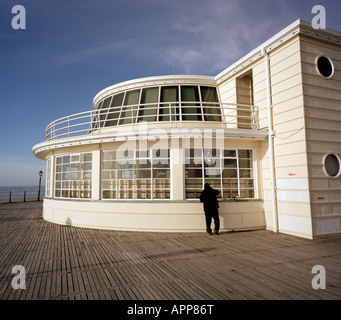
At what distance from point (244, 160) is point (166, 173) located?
2.92 metres

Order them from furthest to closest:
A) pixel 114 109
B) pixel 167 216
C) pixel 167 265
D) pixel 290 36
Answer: pixel 114 109, pixel 167 216, pixel 290 36, pixel 167 265

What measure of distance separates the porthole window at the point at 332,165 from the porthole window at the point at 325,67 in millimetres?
2644

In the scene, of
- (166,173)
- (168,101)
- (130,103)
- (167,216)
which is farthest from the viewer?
(130,103)

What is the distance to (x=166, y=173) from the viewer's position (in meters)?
8.46

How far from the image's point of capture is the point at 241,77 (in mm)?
9984

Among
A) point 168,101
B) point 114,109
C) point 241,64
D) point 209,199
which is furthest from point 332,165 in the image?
point 114,109

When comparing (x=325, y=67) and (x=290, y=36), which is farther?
(x=325, y=67)

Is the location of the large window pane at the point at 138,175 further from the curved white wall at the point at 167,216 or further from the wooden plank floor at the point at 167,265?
the wooden plank floor at the point at 167,265

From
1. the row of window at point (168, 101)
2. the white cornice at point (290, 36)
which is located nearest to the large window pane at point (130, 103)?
the row of window at point (168, 101)

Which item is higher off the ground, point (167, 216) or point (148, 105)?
point (148, 105)

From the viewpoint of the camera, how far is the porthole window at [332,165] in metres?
7.43

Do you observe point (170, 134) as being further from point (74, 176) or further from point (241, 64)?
point (74, 176)
